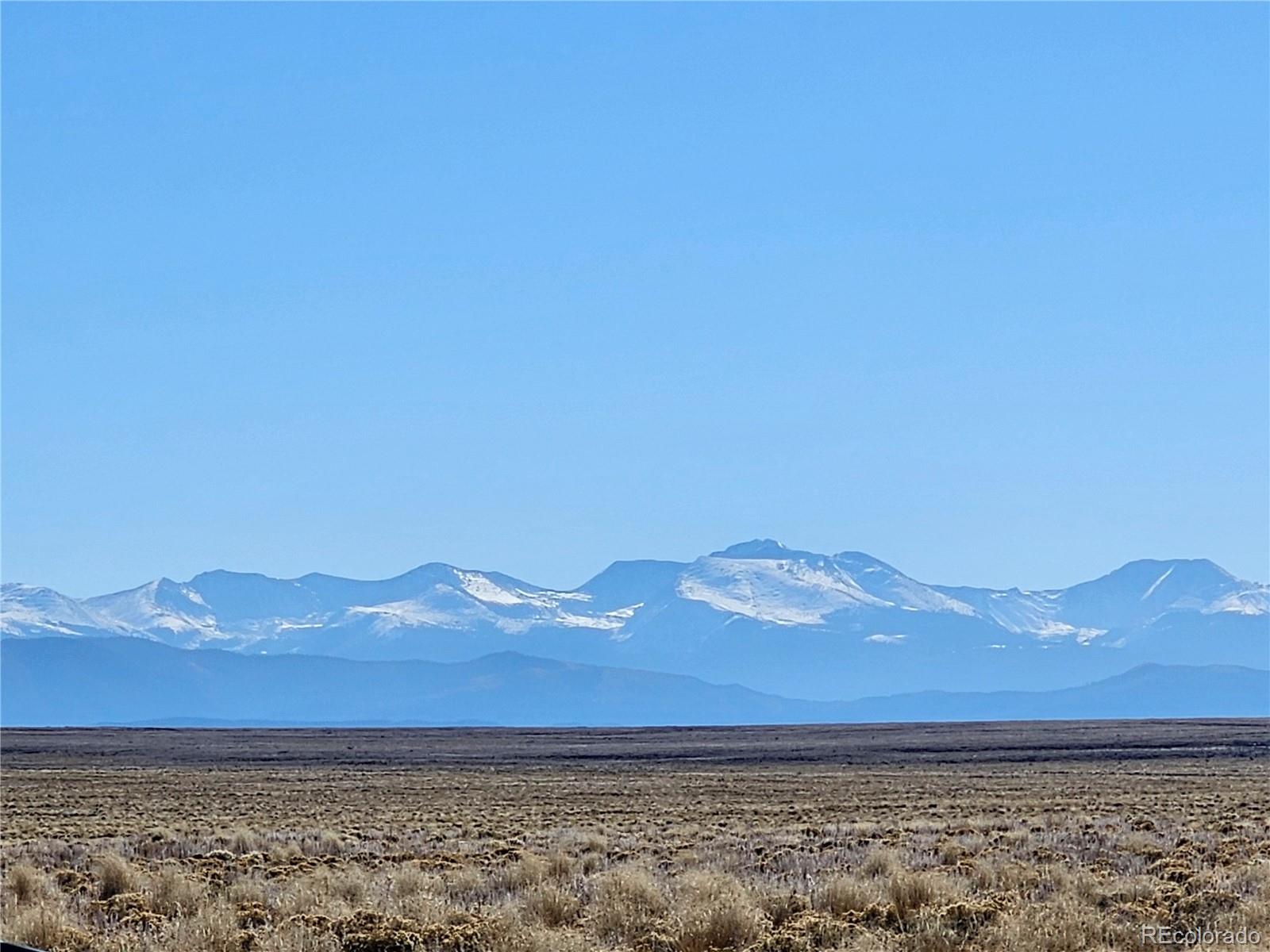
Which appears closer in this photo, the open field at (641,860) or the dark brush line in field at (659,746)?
the open field at (641,860)

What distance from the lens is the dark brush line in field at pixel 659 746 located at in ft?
226

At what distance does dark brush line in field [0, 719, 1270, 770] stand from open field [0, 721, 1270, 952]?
50.2ft

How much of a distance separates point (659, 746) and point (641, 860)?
73.1 m

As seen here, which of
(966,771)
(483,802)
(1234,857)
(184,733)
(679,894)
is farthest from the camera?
(184,733)

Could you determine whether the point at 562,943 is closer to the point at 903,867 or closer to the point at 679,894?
the point at 679,894

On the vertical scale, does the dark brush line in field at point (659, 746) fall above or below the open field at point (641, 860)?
below

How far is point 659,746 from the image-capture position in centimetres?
9006

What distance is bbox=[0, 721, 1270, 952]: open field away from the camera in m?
10.8

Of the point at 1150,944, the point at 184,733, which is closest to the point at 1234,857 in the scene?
the point at 1150,944

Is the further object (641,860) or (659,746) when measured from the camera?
(659,746)

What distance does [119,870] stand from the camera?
1563cm

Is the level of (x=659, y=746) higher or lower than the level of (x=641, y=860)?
lower

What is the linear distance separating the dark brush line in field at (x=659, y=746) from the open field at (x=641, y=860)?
→ 50.2 ft

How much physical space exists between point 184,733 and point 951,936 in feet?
414
